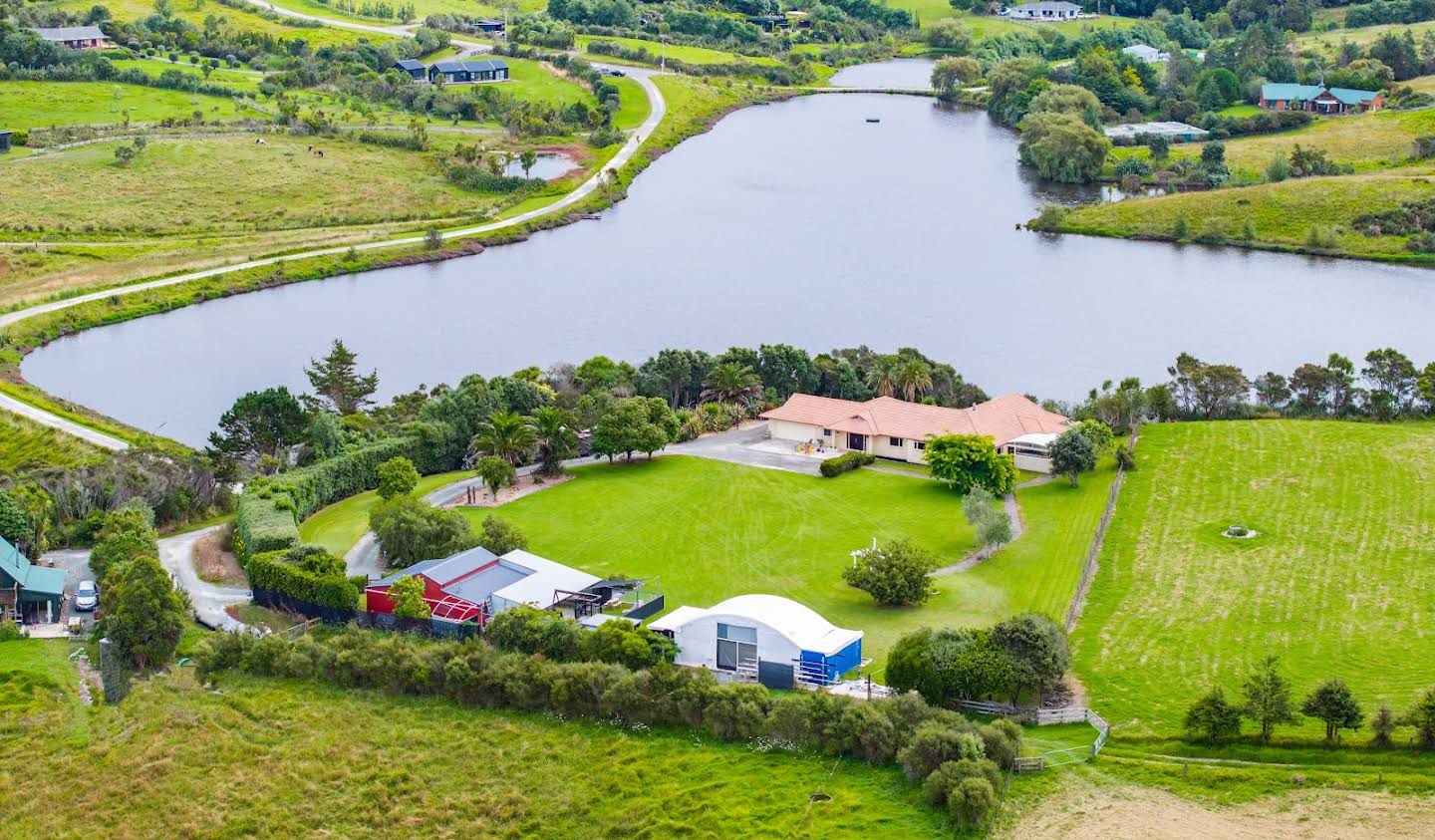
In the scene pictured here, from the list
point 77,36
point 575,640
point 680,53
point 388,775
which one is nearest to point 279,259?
point 77,36

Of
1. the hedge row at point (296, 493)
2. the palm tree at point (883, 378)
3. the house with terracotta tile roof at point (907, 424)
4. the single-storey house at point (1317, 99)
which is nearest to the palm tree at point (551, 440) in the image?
the hedge row at point (296, 493)

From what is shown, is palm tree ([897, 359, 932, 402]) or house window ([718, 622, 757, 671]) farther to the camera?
palm tree ([897, 359, 932, 402])

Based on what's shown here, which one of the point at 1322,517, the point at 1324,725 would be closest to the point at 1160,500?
the point at 1322,517

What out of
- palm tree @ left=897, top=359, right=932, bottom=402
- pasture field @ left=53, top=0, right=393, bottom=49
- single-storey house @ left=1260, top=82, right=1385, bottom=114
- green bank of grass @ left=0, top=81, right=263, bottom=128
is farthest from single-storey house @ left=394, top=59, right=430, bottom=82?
palm tree @ left=897, top=359, right=932, bottom=402

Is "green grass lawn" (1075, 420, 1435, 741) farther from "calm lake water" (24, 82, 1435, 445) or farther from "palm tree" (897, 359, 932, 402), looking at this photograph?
A: "calm lake water" (24, 82, 1435, 445)

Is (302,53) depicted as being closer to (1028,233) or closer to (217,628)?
(1028,233)
